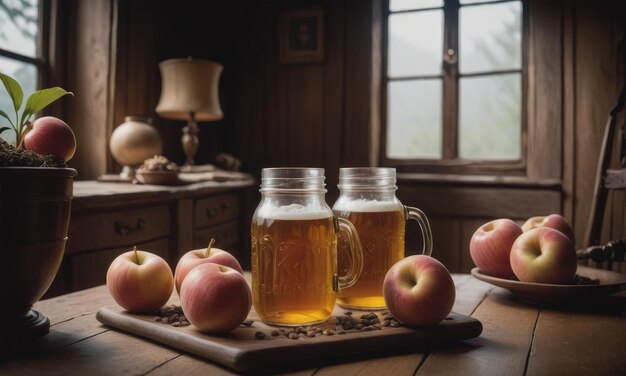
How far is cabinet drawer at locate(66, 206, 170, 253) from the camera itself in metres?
1.78

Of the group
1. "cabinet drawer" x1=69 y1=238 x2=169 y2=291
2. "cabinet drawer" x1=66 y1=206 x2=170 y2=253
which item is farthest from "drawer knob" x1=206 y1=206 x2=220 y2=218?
"cabinet drawer" x1=69 y1=238 x2=169 y2=291

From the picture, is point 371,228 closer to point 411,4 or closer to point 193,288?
point 193,288

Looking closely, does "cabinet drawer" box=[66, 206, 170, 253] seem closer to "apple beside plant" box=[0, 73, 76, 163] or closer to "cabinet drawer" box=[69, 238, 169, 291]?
"cabinet drawer" box=[69, 238, 169, 291]

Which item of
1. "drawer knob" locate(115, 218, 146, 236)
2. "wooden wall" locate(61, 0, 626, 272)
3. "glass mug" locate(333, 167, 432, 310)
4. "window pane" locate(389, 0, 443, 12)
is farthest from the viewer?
"window pane" locate(389, 0, 443, 12)

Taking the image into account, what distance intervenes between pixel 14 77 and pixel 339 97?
70.6 inches

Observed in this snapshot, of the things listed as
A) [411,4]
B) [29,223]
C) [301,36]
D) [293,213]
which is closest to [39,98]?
[29,223]

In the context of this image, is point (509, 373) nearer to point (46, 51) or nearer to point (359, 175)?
point (359, 175)

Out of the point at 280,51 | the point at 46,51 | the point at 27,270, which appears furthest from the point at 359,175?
the point at 280,51

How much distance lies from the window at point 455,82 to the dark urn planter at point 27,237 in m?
2.73

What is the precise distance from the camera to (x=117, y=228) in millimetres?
1956

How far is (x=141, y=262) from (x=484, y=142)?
2695 millimetres

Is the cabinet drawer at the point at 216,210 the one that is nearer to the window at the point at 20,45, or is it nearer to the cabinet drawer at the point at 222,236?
the cabinet drawer at the point at 222,236

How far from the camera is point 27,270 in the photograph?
696mm

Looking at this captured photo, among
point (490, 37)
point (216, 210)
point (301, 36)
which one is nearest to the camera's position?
point (216, 210)
